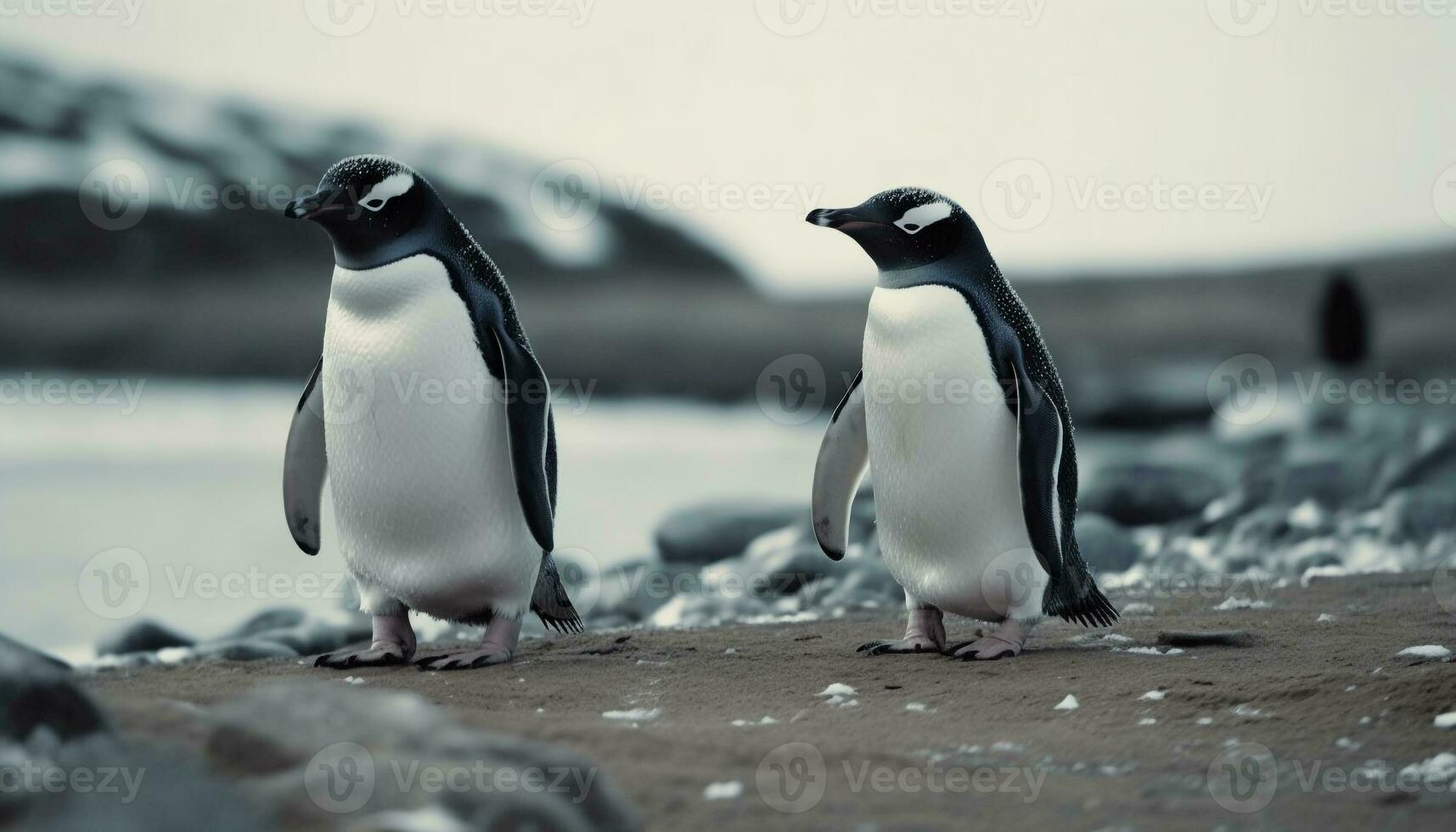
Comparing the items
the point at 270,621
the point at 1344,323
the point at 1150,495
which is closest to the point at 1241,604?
the point at 1150,495

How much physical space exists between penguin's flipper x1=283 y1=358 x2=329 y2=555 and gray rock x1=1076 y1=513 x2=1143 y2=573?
2.79 meters

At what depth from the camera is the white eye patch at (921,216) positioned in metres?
3.46

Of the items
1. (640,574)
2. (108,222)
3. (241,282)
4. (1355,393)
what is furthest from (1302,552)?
(108,222)

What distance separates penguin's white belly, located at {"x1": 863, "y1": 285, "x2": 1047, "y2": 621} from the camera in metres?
3.43

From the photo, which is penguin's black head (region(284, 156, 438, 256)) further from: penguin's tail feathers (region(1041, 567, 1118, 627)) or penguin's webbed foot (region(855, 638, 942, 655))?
penguin's tail feathers (region(1041, 567, 1118, 627))

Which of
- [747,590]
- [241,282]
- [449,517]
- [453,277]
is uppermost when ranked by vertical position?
[241,282]

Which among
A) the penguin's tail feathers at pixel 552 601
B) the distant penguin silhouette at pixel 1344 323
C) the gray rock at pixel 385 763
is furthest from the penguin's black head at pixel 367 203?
the distant penguin silhouette at pixel 1344 323

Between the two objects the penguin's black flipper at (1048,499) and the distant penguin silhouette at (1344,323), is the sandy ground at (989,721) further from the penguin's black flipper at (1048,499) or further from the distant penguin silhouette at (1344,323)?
the distant penguin silhouette at (1344,323)

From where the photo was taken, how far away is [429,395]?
3.33 metres

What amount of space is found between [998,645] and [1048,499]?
347mm

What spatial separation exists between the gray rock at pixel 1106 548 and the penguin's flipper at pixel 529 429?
2.61m

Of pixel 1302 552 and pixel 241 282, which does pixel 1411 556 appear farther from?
pixel 241 282

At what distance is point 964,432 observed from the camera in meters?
3.43

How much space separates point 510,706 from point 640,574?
2.62m
